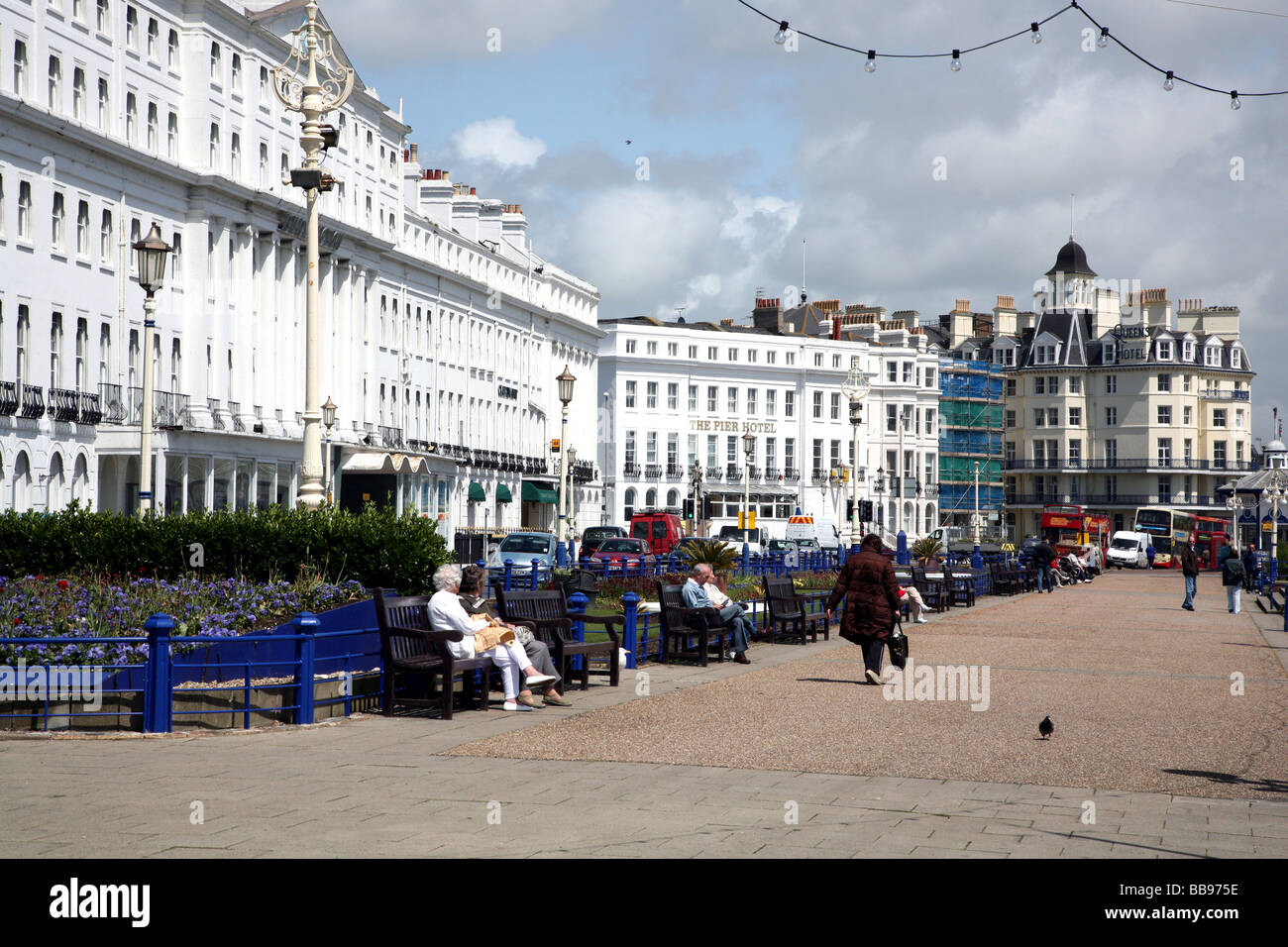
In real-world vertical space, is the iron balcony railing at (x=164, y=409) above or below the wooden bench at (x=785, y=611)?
above

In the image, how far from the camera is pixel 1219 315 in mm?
126562

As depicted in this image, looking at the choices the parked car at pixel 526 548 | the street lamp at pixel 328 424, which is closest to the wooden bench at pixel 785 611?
the parked car at pixel 526 548

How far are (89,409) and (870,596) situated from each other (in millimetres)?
33237

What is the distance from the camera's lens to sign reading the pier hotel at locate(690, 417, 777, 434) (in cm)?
10300

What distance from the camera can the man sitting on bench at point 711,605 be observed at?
19266 millimetres

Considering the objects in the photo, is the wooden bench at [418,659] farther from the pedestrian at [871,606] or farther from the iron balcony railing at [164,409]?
the iron balcony railing at [164,409]

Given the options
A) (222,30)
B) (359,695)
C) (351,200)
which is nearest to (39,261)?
(222,30)

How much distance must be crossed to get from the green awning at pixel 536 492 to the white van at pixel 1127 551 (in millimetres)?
32312

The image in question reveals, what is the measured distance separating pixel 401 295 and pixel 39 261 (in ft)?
90.0

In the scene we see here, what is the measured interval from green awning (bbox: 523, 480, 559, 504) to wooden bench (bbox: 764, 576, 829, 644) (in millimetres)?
62374

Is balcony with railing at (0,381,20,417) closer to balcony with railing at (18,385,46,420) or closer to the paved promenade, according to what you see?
balcony with railing at (18,385,46,420)

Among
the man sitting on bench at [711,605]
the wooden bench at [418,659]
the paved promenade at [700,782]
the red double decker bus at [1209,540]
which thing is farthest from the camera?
the red double decker bus at [1209,540]

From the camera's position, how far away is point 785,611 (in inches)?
907

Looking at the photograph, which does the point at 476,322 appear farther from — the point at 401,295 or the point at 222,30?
the point at 222,30
